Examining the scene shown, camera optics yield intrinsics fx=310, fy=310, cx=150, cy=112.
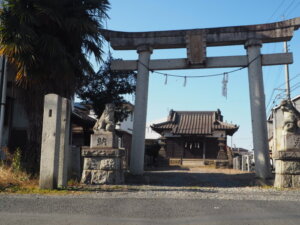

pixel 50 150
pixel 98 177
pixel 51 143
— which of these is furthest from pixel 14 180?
pixel 98 177

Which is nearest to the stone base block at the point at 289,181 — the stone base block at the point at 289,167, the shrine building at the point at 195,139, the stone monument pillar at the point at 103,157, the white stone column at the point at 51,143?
the stone base block at the point at 289,167

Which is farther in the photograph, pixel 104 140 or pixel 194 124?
pixel 194 124

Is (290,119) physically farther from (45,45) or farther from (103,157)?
(45,45)

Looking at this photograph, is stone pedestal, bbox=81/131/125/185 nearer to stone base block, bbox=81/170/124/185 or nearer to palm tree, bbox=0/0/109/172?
stone base block, bbox=81/170/124/185

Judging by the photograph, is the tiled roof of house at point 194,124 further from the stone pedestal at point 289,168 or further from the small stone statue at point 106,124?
the small stone statue at point 106,124

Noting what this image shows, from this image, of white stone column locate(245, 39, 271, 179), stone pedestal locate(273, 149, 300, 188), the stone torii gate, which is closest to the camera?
stone pedestal locate(273, 149, 300, 188)

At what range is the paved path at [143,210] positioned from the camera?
499 cm

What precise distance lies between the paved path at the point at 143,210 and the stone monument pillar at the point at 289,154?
2.24 m

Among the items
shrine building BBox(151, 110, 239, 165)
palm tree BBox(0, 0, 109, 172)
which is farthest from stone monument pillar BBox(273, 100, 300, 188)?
shrine building BBox(151, 110, 239, 165)

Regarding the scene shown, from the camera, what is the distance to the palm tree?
32.6ft

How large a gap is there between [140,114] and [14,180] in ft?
17.1

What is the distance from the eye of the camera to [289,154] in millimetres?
9344

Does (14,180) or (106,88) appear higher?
(106,88)

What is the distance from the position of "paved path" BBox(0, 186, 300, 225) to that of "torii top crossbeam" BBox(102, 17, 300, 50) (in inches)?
269
